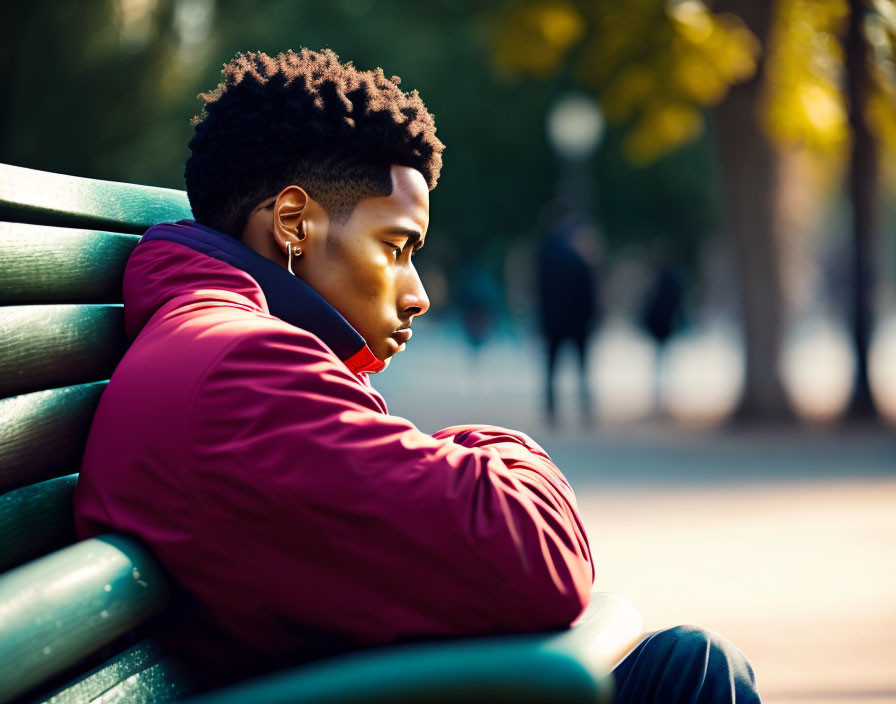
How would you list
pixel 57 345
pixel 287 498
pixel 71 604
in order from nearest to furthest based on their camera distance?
pixel 71 604, pixel 287 498, pixel 57 345

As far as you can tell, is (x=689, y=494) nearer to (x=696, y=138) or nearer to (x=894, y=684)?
(x=894, y=684)

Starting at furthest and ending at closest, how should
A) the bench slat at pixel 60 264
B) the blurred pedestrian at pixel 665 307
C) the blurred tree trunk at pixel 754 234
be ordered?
the blurred pedestrian at pixel 665 307, the blurred tree trunk at pixel 754 234, the bench slat at pixel 60 264

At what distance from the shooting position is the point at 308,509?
54.8 inches

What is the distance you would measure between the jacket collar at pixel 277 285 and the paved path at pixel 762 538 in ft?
9.48

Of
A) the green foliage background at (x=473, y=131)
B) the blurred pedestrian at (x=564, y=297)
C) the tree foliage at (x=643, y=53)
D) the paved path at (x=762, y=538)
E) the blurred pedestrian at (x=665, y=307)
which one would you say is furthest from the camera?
the green foliage background at (x=473, y=131)

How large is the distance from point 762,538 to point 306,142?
5.42 meters

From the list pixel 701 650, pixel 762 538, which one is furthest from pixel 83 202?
pixel 762 538

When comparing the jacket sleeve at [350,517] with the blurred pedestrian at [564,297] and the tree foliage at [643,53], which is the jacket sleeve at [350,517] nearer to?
the tree foliage at [643,53]

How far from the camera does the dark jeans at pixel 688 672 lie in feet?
5.91

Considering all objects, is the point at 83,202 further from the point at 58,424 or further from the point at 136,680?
the point at 136,680

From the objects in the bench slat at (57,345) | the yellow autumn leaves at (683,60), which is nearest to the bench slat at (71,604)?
the bench slat at (57,345)

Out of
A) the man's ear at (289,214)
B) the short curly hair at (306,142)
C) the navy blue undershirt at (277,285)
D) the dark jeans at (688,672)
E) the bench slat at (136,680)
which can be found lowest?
the dark jeans at (688,672)

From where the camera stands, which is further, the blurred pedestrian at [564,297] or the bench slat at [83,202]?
the blurred pedestrian at [564,297]

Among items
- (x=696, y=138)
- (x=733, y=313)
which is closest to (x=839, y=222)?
(x=733, y=313)
